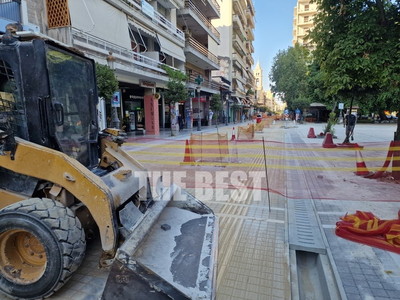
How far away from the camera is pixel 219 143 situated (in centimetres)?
971

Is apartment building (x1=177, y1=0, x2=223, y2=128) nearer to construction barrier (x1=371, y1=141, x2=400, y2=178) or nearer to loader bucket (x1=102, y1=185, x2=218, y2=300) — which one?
construction barrier (x1=371, y1=141, x2=400, y2=178)

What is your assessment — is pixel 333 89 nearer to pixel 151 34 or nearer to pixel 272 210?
pixel 272 210

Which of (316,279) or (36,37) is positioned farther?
(316,279)

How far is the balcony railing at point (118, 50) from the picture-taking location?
12.0m

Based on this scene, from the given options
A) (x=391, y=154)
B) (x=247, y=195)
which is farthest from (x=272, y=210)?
(x=391, y=154)

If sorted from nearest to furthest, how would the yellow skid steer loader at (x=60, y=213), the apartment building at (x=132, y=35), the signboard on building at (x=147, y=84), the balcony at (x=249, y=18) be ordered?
1. the yellow skid steer loader at (x=60, y=213)
2. the apartment building at (x=132, y=35)
3. the signboard on building at (x=147, y=84)
4. the balcony at (x=249, y=18)

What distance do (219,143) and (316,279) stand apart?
6.82 m

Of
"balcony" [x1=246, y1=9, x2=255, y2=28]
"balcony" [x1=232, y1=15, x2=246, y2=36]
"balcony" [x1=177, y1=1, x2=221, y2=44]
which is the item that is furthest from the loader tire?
"balcony" [x1=246, y1=9, x2=255, y2=28]

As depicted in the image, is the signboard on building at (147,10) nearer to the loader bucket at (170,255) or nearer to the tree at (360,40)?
the tree at (360,40)

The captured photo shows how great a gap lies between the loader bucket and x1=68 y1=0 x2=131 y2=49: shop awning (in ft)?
38.0

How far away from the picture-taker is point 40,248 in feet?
8.66

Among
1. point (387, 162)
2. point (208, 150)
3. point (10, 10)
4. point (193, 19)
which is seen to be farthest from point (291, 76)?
point (10, 10)

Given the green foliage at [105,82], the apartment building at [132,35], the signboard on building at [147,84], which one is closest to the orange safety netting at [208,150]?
the green foliage at [105,82]

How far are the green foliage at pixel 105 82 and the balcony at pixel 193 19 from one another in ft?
51.3
